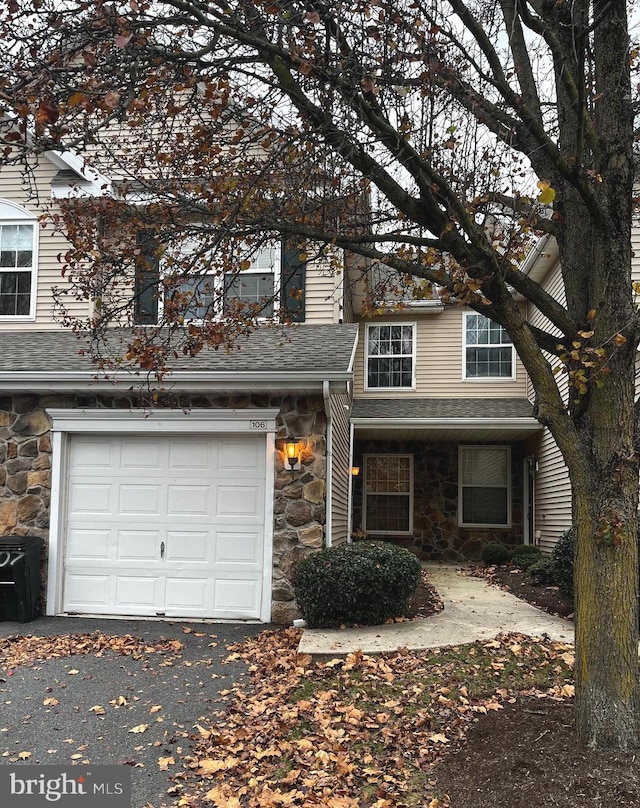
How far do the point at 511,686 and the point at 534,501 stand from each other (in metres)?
9.55

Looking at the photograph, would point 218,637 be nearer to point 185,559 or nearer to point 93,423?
point 185,559

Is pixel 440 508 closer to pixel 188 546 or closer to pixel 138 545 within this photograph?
pixel 188 546

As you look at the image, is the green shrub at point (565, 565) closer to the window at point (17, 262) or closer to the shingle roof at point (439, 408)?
the shingle roof at point (439, 408)

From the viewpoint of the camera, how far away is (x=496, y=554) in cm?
1356

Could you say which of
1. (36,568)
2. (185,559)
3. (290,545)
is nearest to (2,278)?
(36,568)

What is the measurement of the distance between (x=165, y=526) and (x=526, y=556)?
7.33 meters

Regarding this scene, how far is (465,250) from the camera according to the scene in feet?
13.5

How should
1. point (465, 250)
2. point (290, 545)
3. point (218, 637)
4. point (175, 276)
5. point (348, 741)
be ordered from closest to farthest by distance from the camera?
point (465, 250) → point (348, 741) → point (175, 276) → point (218, 637) → point (290, 545)

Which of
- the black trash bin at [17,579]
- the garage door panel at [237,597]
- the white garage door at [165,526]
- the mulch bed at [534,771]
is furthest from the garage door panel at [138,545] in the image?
the mulch bed at [534,771]

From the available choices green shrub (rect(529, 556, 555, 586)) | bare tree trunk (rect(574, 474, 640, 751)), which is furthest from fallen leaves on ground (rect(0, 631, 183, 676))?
green shrub (rect(529, 556, 555, 586))

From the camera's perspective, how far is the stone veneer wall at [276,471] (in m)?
7.89

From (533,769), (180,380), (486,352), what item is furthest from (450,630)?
(486,352)

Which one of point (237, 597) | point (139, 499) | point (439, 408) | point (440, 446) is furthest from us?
point (440, 446)

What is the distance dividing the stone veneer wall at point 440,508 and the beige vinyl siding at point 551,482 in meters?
1.03
